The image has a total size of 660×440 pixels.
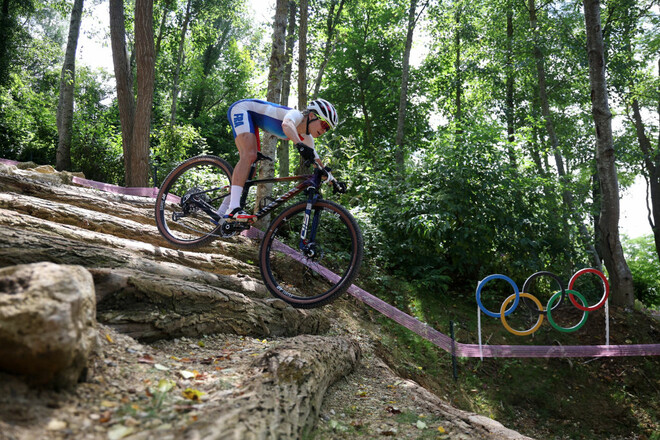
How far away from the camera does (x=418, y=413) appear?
357 cm

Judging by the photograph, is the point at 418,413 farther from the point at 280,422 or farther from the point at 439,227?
the point at 439,227

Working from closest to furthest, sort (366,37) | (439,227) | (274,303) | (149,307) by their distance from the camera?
(149,307)
(274,303)
(439,227)
(366,37)

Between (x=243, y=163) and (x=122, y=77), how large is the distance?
603 cm

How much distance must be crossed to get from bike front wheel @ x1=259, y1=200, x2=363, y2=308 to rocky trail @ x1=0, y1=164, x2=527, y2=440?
406 mm

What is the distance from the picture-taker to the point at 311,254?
423cm

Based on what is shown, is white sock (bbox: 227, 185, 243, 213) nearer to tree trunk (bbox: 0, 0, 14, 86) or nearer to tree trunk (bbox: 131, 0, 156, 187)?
tree trunk (bbox: 131, 0, 156, 187)

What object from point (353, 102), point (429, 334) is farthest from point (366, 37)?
point (429, 334)

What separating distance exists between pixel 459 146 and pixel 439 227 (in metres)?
2.28

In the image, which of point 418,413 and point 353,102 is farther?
point 353,102

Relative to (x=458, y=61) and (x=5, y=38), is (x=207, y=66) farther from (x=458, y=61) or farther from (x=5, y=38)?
(x=458, y=61)

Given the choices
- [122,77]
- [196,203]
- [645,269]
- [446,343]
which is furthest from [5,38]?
[645,269]

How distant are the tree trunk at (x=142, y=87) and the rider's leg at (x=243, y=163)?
4.68 meters

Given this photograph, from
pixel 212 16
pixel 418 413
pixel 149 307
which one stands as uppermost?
pixel 212 16

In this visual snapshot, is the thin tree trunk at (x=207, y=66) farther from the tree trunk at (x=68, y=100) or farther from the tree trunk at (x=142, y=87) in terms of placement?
the tree trunk at (x=142, y=87)
